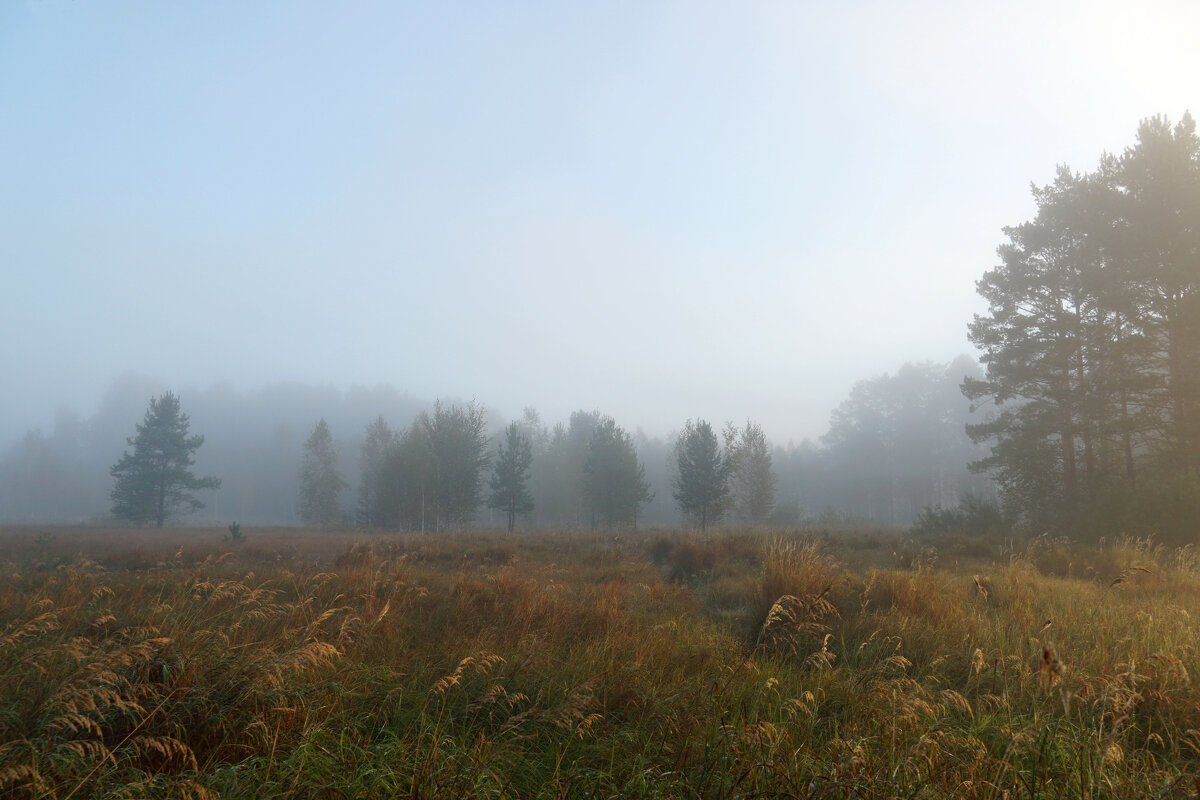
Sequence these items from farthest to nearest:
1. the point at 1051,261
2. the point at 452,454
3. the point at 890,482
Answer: the point at 890,482, the point at 452,454, the point at 1051,261

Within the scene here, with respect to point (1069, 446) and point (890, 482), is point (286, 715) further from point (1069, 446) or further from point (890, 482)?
point (890, 482)

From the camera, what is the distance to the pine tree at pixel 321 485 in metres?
47.0

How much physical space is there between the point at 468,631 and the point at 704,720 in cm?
259

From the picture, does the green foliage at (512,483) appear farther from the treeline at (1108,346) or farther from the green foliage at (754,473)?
the treeline at (1108,346)

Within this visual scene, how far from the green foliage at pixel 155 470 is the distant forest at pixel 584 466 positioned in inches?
350

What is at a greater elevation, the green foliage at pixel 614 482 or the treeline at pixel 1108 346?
the treeline at pixel 1108 346

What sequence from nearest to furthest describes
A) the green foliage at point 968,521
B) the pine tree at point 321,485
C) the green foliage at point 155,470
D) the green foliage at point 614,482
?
1. the green foliage at point 968,521
2. the green foliage at point 614,482
3. the green foliage at point 155,470
4. the pine tree at point 321,485

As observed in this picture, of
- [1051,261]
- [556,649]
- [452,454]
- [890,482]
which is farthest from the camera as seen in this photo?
[890,482]

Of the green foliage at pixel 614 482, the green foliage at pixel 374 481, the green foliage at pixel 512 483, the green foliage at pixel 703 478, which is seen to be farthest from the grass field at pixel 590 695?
the green foliage at pixel 374 481

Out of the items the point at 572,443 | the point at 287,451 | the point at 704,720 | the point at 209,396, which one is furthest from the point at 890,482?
the point at 209,396

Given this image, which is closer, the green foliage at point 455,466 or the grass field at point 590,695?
the grass field at point 590,695

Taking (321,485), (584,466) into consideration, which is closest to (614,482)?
(584,466)

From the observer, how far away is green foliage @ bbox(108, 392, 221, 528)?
36.8m

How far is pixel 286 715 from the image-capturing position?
2.65 meters
